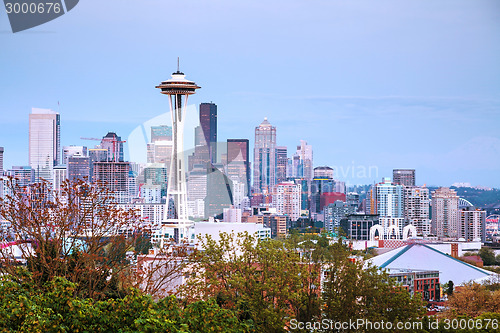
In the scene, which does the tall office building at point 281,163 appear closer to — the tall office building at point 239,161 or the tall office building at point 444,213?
the tall office building at point 239,161

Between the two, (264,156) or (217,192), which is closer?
(217,192)

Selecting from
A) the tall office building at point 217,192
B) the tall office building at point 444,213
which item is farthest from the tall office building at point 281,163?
the tall office building at point 444,213

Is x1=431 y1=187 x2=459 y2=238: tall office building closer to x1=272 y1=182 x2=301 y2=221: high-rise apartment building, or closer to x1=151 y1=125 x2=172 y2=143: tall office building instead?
x1=272 y1=182 x2=301 y2=221: high-rise apartment building

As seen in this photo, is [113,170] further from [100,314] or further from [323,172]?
[100,314]

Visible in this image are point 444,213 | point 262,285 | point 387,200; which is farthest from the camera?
point 387,200

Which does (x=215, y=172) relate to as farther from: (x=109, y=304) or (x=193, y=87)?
(x=109, y=304)

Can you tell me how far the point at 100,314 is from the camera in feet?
19.7

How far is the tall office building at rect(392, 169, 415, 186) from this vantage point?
268 feet

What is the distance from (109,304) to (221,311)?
3.03ft

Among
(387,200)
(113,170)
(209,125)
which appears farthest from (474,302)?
(209,125)

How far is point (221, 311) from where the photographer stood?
20.6 feet

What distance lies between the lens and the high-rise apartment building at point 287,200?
3310 inches

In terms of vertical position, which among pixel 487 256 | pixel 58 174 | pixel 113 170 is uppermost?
pixel 113 170

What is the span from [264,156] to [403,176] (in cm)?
2570
